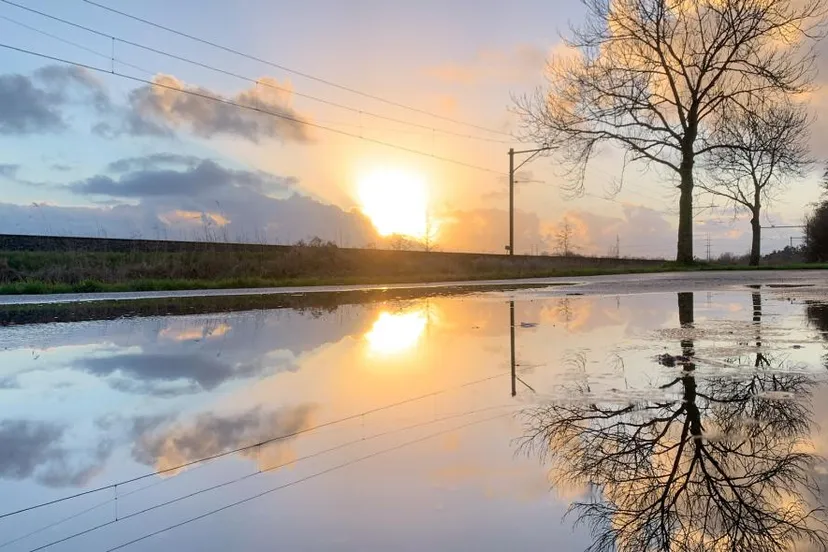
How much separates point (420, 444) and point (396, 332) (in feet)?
15.6

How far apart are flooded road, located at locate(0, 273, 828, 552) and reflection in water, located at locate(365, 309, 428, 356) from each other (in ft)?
0.34

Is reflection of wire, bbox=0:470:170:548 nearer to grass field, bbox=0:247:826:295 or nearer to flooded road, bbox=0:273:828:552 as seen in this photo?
flooded road, bbox=0:273:828:552

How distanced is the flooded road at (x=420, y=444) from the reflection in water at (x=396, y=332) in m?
0.10

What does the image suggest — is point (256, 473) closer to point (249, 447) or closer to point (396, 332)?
point (249, 447)

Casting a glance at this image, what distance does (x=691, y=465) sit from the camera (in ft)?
10.4

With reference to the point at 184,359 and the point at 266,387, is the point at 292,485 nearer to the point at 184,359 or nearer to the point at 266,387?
the point at 266,387

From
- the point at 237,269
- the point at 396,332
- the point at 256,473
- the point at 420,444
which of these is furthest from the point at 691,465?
the point at 237,269

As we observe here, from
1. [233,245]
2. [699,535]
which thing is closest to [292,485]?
[699,535]

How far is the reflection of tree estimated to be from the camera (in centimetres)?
257

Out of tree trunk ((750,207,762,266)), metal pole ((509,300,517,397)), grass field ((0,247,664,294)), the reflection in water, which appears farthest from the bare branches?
tree trunk ((750,207,762,266))

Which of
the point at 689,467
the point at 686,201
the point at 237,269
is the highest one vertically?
the point at 686,201

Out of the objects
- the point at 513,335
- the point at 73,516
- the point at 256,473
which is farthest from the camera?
the point at 513,335

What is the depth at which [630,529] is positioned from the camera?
2.61 metres

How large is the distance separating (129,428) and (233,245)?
90.3 ft
